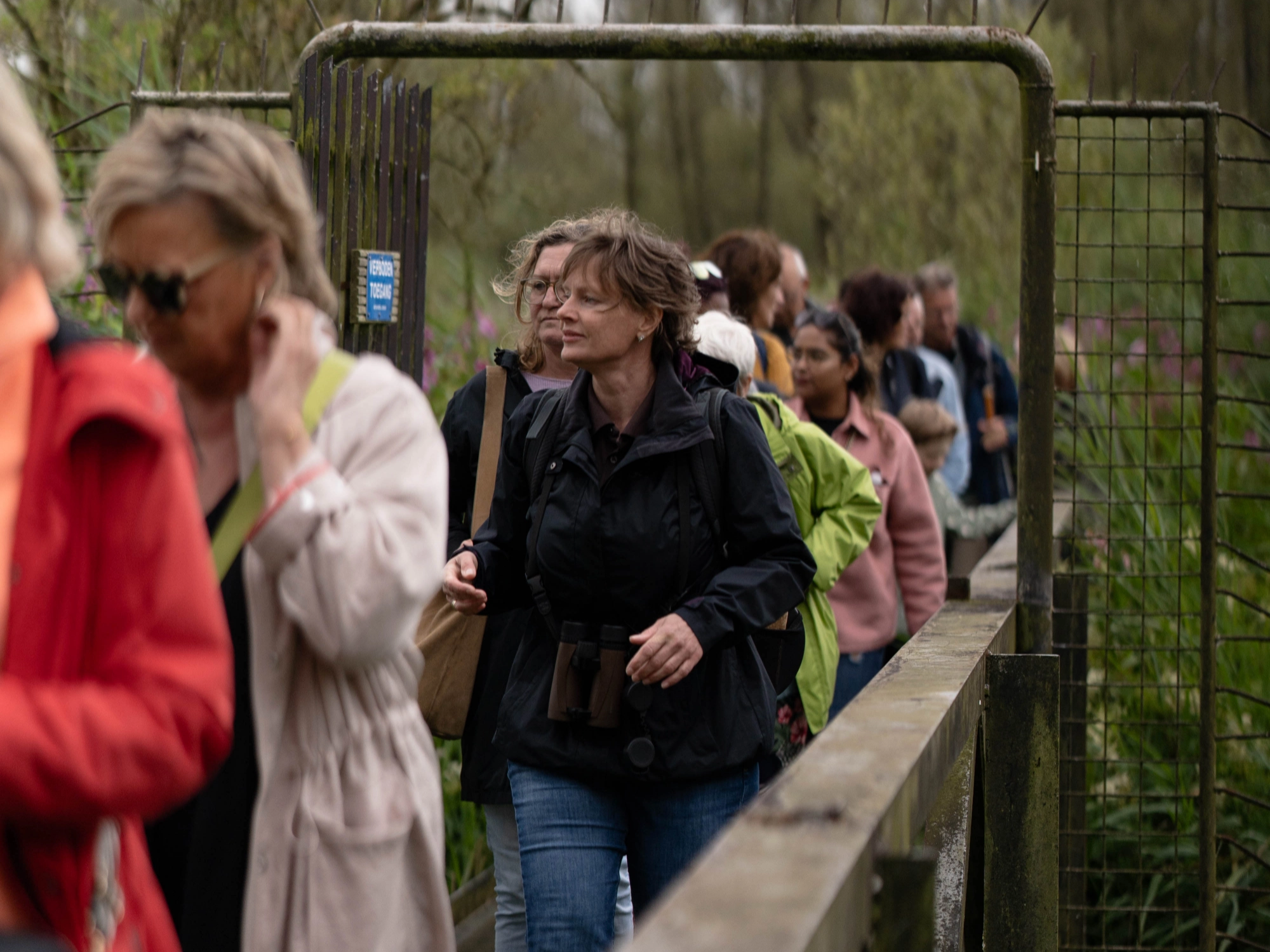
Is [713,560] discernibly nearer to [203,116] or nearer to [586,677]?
[586,677]

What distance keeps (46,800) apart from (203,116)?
3.18 feet

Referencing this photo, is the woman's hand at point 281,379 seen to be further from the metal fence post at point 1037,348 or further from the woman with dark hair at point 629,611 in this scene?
the metal fence post at point 1037,348

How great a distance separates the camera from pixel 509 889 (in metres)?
4.04

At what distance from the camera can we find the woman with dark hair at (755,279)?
6.38 metres

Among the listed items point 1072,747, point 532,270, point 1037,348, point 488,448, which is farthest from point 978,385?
point 488,448

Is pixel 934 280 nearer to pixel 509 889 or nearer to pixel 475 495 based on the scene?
pixel 475 495

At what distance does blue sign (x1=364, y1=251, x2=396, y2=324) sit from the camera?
15.3 feet

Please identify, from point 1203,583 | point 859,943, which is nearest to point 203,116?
point 859,943

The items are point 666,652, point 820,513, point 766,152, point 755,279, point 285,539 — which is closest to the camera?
point 285,539

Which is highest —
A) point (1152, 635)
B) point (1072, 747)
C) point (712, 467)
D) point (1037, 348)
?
point (1037, 348)

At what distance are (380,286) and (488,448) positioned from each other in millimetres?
832

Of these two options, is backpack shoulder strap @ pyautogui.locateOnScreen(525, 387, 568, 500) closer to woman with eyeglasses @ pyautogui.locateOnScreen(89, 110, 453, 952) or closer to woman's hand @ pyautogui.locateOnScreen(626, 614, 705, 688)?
woman's hand @ pyautogui.locateOnScreen(626, 614, 705, 688)

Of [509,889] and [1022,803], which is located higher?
[1022,803]

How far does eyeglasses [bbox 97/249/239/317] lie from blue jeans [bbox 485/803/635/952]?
7.55ft
